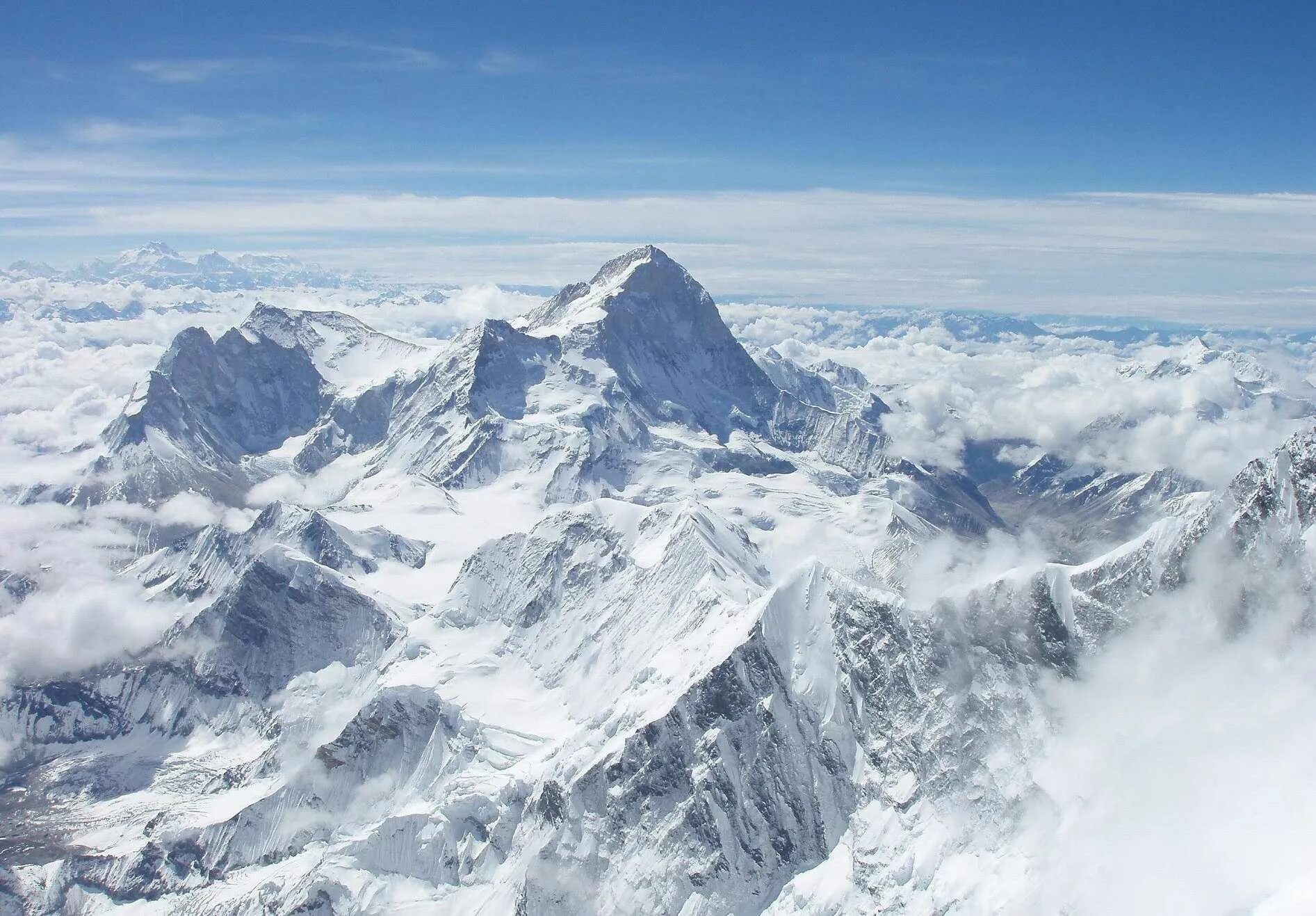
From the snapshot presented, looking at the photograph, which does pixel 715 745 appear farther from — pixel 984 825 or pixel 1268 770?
pixel 1268 770

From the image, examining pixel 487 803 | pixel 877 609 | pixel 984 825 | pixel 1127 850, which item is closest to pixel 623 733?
pixel 487 803

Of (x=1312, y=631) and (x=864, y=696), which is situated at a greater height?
(x=1312, y=631)

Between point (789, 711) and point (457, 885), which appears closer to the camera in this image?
point (789, 711)

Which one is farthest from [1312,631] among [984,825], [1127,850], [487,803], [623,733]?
[487,803]

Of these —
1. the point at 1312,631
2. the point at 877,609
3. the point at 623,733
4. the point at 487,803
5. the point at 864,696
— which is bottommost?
the point at 487,803

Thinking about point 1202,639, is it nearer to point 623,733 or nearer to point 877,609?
point 877,609

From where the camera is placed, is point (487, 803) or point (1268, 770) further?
point (487, 803)

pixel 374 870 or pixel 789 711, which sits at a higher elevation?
pixel 789 711

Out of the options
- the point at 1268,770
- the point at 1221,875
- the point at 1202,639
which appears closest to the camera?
the point at 1221,875

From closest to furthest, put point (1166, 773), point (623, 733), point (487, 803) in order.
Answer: point (1166, 773) → point (623, 733) → point (487, 803)
